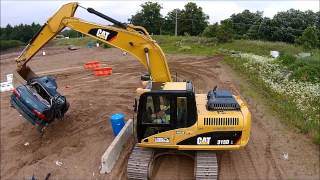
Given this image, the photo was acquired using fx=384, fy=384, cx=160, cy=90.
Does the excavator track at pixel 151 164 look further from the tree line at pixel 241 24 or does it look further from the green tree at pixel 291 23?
the green tree at pixel 291 23

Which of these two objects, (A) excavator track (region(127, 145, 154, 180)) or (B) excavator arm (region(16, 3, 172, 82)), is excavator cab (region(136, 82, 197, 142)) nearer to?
(A) excavator track (region(127, 145, 154, 180))

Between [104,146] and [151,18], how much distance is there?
37.4 metres

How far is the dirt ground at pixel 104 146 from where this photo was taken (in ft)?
27.8

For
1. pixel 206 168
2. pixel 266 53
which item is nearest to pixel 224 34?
pixel 266 53

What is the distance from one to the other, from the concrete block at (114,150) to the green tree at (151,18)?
36.6 m

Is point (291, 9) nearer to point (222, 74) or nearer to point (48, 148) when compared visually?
point (222, 74)

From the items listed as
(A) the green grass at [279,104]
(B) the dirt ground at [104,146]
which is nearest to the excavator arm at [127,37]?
(B) the dirt ground at [104,146]

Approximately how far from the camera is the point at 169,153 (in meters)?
8.68

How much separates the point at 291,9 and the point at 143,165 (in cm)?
3556

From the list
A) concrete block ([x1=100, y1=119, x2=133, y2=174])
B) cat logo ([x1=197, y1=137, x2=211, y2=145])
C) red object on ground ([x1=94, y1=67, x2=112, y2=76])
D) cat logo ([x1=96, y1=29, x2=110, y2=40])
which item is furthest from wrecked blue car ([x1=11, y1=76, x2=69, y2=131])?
red object on ground ([x1=94, y1=67, x2=112, y2=76])

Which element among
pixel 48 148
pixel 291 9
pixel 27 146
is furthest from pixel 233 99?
pixel 291 9

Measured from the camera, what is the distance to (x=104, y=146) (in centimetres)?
1023

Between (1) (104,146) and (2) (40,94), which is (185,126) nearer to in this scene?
(1) (104,146)

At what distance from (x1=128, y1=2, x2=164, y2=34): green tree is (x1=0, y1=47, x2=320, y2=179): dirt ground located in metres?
29.3
